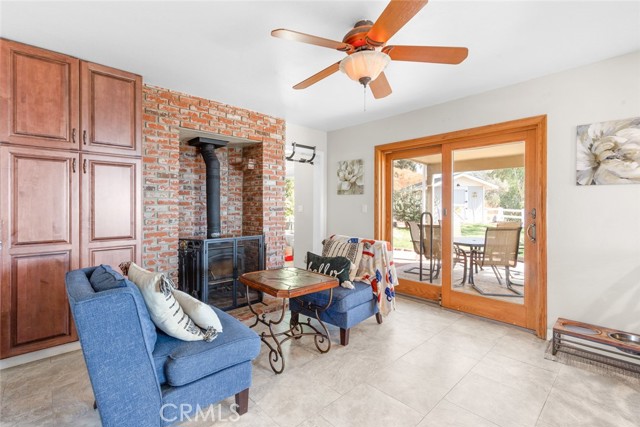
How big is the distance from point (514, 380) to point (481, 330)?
2.98 feet

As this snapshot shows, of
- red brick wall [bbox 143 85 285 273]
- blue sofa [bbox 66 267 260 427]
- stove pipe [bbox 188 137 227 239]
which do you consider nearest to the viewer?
blue sofa [bbox 66 267 260 427]

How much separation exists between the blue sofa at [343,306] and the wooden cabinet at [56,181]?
172cm

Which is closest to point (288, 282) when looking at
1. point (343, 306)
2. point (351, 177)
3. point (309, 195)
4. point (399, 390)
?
point (343, 306)

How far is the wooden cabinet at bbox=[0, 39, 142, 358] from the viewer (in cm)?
225

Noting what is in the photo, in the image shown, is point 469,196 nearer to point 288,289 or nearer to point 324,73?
point 324,73

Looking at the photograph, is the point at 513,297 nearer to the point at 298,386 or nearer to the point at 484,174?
the point at 484,174

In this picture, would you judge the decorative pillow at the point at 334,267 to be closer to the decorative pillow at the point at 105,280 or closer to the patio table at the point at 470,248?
the patio table at the point at 470,248

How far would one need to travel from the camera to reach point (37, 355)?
2396 mm

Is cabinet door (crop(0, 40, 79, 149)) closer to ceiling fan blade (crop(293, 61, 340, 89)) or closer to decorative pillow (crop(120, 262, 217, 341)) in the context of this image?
decorative pillow (crop(120, 262, 217, 341))

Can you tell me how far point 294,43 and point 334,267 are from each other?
6.40ft

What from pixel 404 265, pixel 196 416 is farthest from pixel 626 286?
pixel 196 416

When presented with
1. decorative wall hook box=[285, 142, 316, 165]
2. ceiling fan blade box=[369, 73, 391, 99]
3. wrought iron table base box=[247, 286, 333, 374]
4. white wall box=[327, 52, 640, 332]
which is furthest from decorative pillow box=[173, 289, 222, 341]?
decorative wall hook box=[285, 142, 316, 165]

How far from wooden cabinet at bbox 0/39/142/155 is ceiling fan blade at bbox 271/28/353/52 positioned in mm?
1958

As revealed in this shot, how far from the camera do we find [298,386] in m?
2.03
